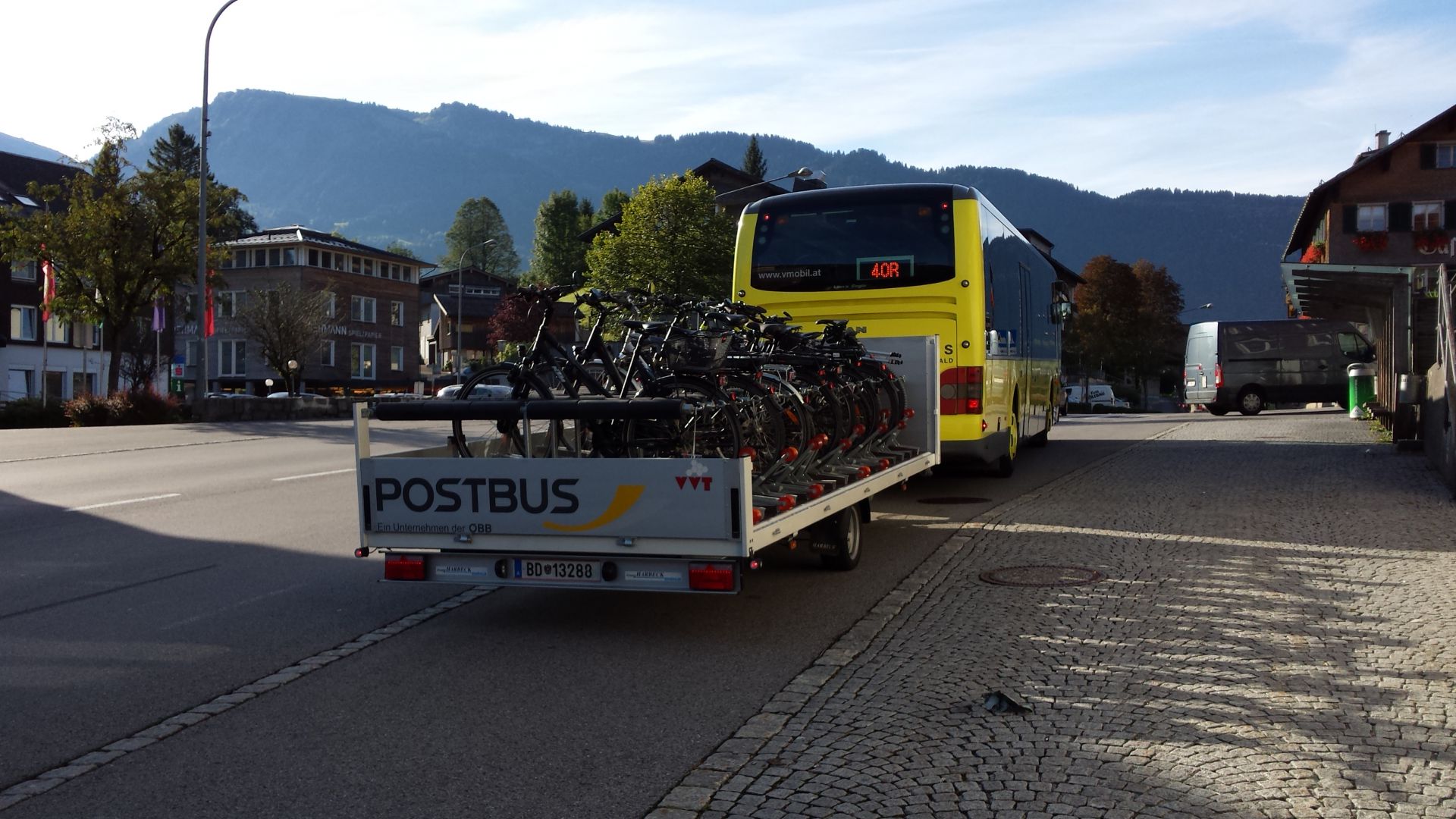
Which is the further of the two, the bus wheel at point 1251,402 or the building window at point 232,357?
the building window at point 232,357

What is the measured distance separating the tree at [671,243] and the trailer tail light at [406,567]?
3694 centimetres

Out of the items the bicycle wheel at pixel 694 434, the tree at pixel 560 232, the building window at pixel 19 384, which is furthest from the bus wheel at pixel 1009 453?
the tree at pixel 560 232

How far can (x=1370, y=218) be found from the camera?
53281mm

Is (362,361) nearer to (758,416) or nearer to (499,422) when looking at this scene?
(758,416)

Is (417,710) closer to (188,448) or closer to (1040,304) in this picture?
(1040,304)

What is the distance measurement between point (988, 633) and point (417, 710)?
313cm

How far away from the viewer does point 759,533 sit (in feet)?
21.5

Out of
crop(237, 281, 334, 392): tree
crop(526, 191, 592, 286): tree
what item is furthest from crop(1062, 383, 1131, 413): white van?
crop(526, 191, 592, 286): tree

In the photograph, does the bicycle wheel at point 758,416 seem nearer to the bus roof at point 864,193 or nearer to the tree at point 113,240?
the bus roof at point 864,193

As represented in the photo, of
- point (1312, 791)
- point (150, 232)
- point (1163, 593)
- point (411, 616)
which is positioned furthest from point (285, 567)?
point (150, 232)

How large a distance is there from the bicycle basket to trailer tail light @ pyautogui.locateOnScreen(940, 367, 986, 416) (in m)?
4.94

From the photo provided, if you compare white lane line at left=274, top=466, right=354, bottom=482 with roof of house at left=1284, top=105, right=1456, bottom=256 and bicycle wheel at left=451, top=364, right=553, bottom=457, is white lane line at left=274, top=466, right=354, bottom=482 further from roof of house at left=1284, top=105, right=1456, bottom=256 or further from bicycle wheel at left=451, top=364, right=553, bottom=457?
roof of house at left=1284, top=105, right=1456, bottom=256

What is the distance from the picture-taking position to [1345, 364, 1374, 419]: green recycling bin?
102 ft

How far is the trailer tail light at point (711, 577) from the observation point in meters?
6.40
